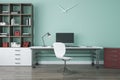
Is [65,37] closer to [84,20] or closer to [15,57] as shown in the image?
[84,20]

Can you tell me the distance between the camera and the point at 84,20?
23.5 ft

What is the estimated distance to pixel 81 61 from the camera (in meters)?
7.21

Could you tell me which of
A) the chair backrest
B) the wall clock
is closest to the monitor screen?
the wall clock

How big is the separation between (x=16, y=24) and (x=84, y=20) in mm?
2379

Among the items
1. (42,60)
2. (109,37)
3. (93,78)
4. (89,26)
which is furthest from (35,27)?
(93,78)

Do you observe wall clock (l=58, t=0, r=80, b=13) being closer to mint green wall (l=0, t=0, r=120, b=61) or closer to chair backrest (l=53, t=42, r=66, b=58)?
mint green wall (l=0, t=0, r=120, b=61)

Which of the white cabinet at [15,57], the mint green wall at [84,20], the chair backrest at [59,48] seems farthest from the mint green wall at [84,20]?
the chair backrest at [59,48]

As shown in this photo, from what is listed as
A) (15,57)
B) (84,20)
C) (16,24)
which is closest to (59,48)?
(15,57)

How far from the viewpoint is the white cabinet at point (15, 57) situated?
667 centimetres

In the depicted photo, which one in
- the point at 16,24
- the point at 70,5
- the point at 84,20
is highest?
the point at 70,5

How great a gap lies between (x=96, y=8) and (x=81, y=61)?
196 centimetres

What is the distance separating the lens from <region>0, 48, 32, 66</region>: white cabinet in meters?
6.67

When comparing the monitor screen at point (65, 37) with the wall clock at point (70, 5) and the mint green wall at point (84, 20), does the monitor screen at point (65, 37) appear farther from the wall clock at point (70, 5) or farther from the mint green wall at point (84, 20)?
the wall clock at point (70, 5)

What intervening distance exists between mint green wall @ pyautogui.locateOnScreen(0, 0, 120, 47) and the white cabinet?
101cm
